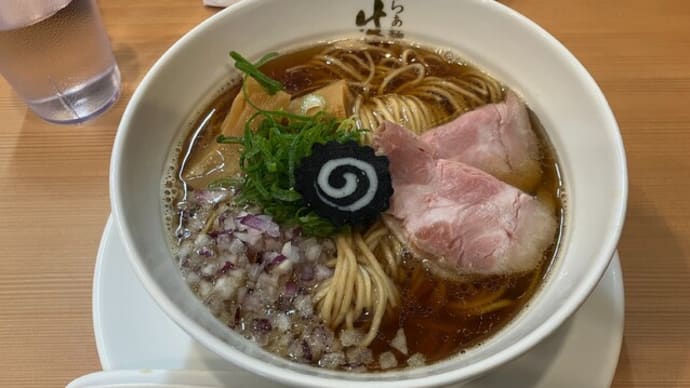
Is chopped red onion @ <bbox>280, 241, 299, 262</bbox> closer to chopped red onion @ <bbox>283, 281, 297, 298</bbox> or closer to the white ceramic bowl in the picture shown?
chopped red onion @ <bbox>283, 281, 297, 298</bbox>

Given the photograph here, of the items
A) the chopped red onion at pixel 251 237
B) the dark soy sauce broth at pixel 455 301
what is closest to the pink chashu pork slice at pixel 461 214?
the dark soy sauce broth at pixel 455 301

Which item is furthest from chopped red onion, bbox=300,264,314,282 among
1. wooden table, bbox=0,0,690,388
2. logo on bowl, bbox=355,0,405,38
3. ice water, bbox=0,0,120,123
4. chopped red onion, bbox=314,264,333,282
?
ice water, bbox=0,0,120,123

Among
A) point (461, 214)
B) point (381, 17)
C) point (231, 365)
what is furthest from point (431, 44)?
point (231, 365)

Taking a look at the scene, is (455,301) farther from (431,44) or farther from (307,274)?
(431,44)

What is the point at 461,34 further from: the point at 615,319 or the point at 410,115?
the point at 615,319

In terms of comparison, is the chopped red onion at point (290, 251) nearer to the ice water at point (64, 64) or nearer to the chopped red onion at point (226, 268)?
the chopped red onion at point (226, 268)
